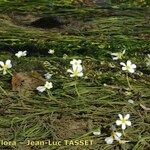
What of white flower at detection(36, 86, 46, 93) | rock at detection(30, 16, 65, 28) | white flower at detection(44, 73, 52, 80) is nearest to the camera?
white flower at detection(36, 86, 46, 93)

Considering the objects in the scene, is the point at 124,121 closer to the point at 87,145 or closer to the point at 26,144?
the point at 87,145

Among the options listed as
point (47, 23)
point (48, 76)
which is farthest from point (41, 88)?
point (47, 23)

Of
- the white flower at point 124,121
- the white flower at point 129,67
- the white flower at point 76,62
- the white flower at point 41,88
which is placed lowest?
the white flower at point 124,121

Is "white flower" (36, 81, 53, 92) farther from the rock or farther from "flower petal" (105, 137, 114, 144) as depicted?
the rock

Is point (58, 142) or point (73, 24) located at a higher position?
point (73, 24)

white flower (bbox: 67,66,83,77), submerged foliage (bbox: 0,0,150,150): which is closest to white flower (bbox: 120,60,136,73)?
submerged foliage (bbox: 0,0,150,150)

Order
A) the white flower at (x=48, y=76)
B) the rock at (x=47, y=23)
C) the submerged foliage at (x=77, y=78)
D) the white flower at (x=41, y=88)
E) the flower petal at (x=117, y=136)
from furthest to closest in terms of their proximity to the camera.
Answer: the rock at (x=47, y=23) < the white flower at (x=48, y=76) < the white flower at (x=41, y=88) < the submerged foliage at (x=77, y=78) < the flower petal at (x=117, y=136)

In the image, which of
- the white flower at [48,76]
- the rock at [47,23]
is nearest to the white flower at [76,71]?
the white flower at [48,76]

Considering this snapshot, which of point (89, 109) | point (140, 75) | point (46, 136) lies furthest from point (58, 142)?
point (140, 75)

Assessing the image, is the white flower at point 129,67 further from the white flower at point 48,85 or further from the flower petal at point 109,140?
the flower petal at point 109,140
